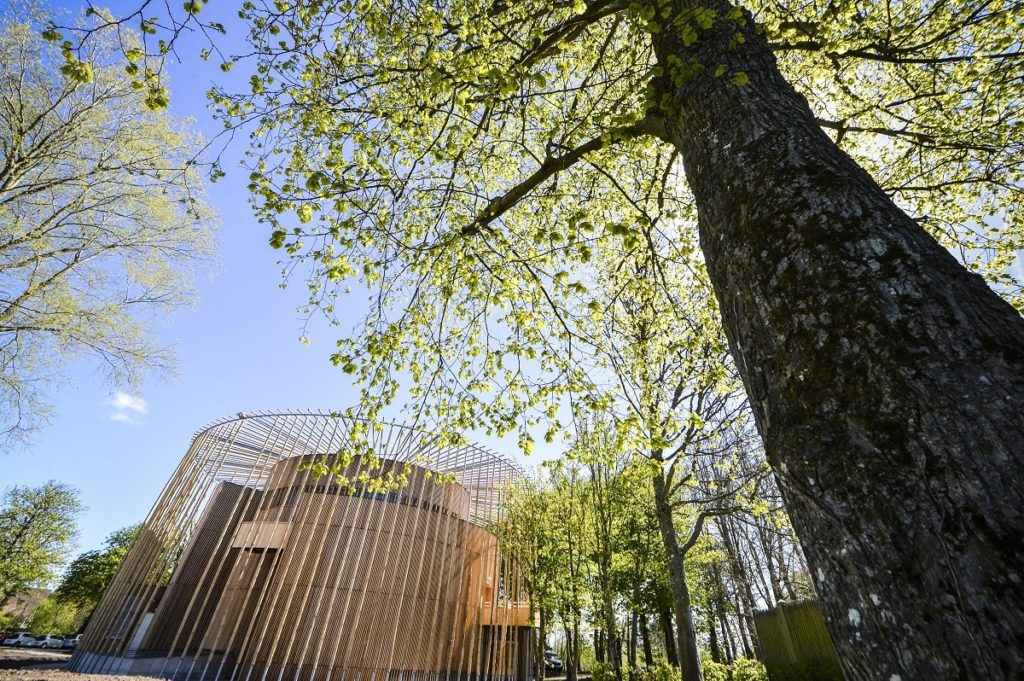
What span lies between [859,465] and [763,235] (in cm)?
106

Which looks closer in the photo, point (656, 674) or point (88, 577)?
point (656, 674)

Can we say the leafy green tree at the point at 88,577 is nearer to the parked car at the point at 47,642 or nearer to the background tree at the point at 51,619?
the parked car at the point at 47,642

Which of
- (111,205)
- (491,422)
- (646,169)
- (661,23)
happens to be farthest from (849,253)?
(111,205)

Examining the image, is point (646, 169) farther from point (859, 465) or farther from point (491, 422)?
point (859, 465)

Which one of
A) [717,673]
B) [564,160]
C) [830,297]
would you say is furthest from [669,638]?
[830,297]

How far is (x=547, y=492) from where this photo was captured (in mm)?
19469

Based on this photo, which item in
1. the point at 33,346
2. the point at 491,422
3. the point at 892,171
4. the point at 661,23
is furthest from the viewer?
the point at 33,346

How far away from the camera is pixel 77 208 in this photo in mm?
12242

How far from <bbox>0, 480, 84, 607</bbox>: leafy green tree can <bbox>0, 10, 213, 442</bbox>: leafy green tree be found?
32.9m

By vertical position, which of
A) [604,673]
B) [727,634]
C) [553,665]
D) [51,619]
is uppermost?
[727,634]

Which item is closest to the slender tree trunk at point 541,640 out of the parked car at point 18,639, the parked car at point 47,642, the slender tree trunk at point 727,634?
the slender tree trunk at point 727,634

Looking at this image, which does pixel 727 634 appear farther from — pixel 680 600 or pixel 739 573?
pixel 680 600

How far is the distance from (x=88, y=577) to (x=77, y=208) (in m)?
39.4

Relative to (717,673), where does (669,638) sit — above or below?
above
